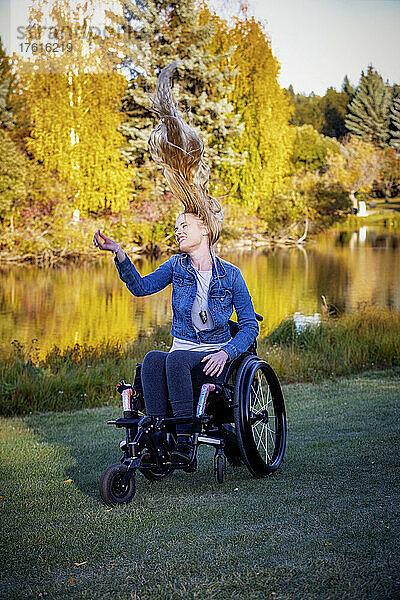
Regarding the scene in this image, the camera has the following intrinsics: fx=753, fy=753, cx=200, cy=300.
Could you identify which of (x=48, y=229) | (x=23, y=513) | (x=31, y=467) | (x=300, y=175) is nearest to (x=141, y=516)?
(x=23, y=513)

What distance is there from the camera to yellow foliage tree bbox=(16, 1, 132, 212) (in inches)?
1100

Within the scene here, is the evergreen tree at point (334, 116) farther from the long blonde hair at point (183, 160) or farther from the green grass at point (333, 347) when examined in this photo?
the long blonde hair at point (183, 160)

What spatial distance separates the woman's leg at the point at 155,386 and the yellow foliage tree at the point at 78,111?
25539 millimetres

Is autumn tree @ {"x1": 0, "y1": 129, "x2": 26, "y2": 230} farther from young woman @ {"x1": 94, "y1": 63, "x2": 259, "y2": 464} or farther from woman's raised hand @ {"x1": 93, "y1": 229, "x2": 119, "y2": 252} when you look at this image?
woman's raised hand @ {"x1": 93, "y1": 229, "x2": 119, "y2": 252}

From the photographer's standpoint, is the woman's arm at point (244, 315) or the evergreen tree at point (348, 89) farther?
the evergreen tree at point (348, 89)

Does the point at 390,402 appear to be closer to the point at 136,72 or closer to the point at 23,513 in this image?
the point at 23,513

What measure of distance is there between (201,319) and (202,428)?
1.89 feet

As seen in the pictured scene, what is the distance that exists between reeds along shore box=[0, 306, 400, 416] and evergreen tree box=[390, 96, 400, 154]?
50.7m

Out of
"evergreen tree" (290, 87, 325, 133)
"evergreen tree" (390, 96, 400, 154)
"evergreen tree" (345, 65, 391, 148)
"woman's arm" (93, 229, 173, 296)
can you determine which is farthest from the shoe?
"evergreen tree" (290, 87, 325, 133)

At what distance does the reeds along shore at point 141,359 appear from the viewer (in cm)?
742

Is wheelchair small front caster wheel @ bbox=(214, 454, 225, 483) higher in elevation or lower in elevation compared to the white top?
lower

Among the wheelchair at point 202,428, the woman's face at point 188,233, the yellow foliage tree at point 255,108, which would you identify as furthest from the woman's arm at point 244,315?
the yellow foliage tree at point 255,108

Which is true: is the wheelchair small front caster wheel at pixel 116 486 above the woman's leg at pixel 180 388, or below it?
below

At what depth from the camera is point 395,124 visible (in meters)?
59.6
